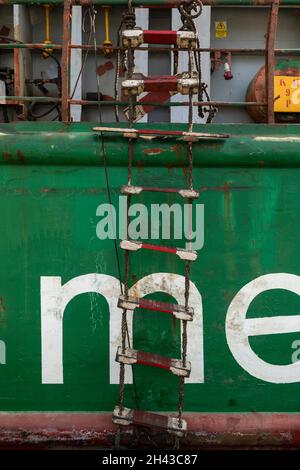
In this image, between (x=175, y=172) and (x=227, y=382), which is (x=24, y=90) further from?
(x=227, y=382)

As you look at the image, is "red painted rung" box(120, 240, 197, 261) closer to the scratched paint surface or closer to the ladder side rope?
the ladder side rope

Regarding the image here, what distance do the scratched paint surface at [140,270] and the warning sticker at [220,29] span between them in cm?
150

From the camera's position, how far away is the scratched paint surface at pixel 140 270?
2.43 m

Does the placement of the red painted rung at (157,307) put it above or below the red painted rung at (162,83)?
below

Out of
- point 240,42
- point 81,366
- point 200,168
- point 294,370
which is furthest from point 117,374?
point 240,42

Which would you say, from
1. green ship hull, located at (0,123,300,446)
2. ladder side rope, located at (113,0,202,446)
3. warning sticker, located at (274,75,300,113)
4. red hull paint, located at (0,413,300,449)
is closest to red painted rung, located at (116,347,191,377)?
ladder side rope, located at (113,0,202,446)

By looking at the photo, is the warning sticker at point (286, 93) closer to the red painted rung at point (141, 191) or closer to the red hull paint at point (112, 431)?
the red painted rung at point (141, 191)

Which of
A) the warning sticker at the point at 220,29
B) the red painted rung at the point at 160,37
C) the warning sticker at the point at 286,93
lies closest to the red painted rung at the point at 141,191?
the red painted rung at the point at 160,37

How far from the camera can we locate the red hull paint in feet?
7.80

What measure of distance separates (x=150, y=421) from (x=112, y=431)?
0.19 meters

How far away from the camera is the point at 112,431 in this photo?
7.82 ft

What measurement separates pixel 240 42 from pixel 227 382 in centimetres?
241

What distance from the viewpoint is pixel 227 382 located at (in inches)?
97.4

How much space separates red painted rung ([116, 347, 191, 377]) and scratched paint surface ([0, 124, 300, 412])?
13 centimetres
